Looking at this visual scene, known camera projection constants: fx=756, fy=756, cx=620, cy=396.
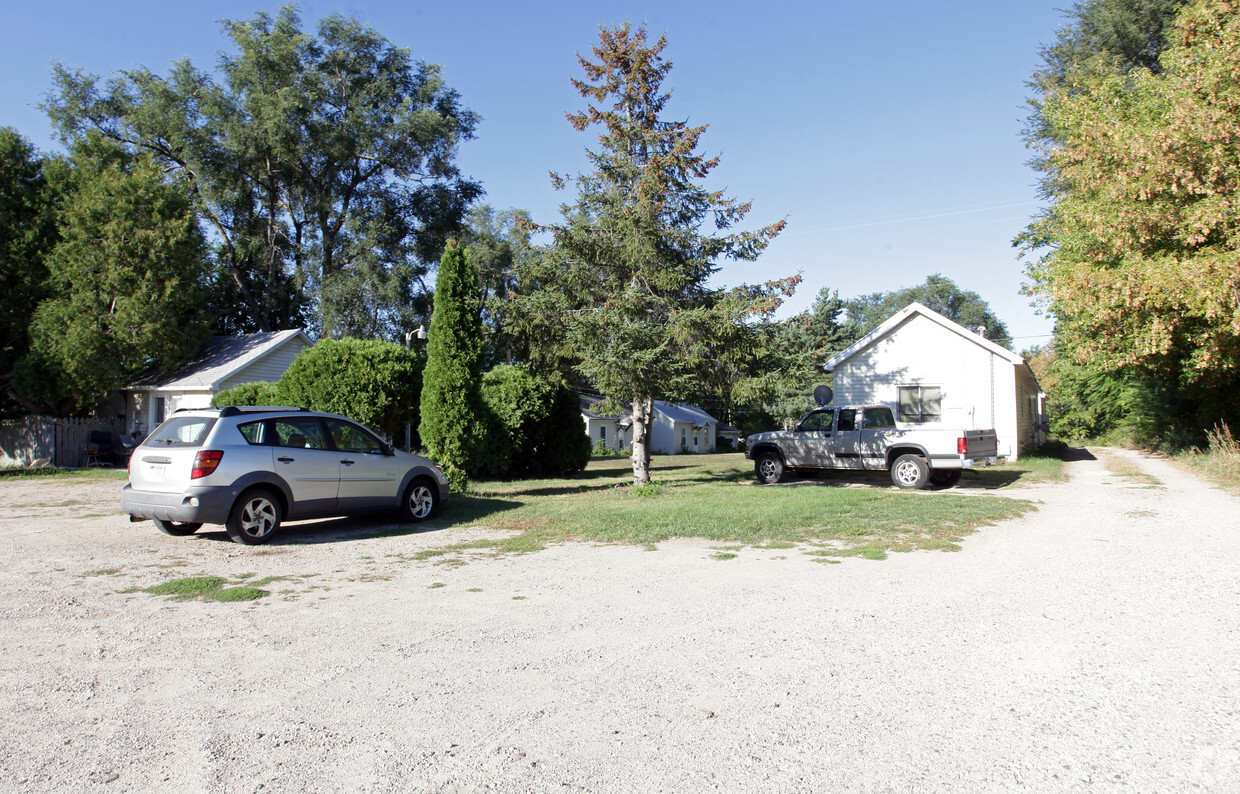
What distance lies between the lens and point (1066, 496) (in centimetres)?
1418

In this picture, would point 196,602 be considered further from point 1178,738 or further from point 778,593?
point 1178,738

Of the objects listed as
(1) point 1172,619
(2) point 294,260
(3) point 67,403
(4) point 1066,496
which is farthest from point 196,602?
(2) point 294,260

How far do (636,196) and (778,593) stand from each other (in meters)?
11.5

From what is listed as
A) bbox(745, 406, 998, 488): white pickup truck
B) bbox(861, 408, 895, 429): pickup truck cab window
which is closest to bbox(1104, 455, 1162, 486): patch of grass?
bbox(745, 406, 998, 488): white pickup truck

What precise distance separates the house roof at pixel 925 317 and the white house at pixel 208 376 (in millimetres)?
19393

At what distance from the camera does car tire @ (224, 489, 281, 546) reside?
28.3ft

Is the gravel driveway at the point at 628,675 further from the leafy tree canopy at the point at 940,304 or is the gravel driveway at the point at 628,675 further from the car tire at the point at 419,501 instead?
the leafy tree canopy at the point at 940,304

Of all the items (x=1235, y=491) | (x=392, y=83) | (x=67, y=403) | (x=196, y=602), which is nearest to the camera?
(x=196, y=602)

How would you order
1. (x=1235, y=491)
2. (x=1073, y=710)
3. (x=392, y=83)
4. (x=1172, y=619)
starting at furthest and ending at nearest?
(x=392, y=83) < (x=1235, y=491) < (x=1172, y=619) < (x=1073, y=710)

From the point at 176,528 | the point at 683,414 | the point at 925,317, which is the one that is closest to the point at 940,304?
the point at 683,414

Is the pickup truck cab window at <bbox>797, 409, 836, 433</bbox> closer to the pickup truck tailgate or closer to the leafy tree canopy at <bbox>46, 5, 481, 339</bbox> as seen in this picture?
the pickup truck tailgate

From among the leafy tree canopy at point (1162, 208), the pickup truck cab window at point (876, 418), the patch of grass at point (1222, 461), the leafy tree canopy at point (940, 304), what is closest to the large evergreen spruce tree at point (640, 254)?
the pickup truck cab window at point (876, 418)

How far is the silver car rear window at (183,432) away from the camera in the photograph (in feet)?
28.4

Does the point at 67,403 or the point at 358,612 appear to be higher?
the point at 67,403
